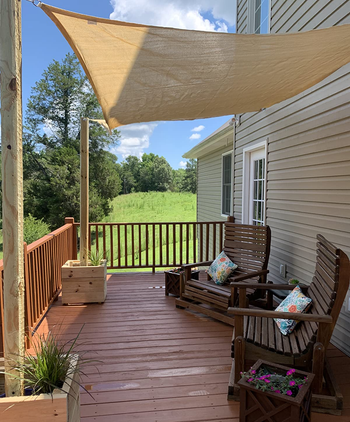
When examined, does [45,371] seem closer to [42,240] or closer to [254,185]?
[42,240]

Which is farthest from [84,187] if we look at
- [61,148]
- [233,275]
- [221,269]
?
[61,148]

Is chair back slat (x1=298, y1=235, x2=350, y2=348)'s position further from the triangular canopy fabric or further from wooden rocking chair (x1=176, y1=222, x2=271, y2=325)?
the triangular canopy fabric

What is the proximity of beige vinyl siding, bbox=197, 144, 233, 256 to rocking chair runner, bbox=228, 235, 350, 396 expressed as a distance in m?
5.78

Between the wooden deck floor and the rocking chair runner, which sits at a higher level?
the rocking chair runner

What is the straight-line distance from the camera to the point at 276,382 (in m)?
1.81

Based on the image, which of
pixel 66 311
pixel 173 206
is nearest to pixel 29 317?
pixel 66 311

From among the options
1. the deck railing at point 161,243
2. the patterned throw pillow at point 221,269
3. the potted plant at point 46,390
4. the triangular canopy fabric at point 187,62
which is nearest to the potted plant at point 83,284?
the deck railing at point 161,243

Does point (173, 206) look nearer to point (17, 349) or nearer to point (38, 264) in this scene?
point (38, 264)

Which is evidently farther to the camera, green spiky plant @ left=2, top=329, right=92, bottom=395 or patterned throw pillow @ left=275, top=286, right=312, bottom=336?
patterned throw pillow @ left=275, top=286, right=312, bottom=336

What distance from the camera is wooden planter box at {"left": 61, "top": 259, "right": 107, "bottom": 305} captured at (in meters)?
4.07

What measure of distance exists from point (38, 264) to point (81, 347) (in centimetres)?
109

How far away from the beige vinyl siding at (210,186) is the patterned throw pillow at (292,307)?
5.48 m

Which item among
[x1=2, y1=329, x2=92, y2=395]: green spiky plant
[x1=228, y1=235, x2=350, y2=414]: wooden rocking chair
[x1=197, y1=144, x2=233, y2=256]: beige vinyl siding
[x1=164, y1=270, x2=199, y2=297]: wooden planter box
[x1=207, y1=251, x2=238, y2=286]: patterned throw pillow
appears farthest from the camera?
[x1=197, y1=144, x2=233, y2=256]: beige vinyl siding

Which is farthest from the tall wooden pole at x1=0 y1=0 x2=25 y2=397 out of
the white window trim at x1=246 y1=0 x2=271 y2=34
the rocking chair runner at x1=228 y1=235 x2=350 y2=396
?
the white window trim at x1=246 y1=0 x2=271 y2=34
